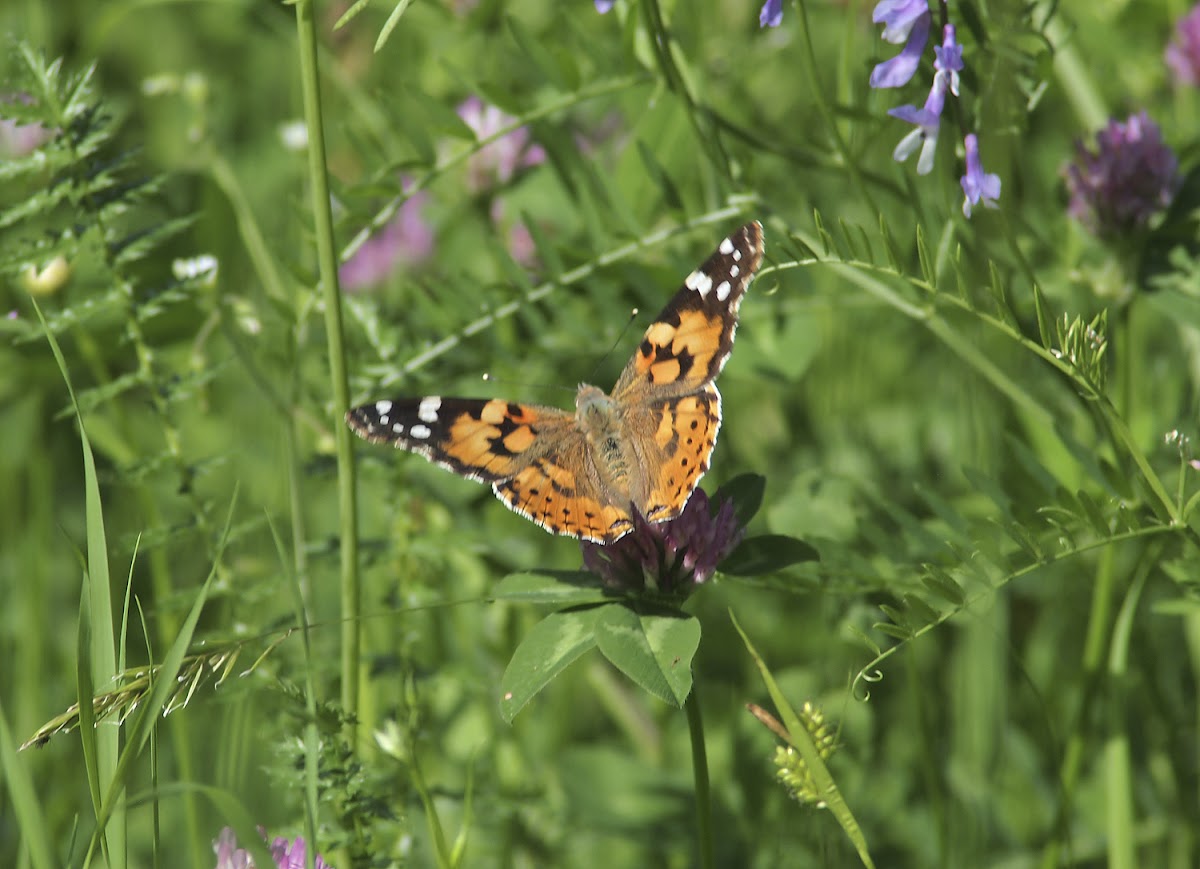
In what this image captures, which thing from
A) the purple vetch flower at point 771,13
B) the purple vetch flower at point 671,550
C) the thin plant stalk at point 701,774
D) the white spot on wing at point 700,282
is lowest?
the thin plant stalk at point 701,774

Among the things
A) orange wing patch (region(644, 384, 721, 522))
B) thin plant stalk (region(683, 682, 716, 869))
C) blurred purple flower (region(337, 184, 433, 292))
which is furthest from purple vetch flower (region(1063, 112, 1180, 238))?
blurred purple flower (region(337, 184, 433, 292))

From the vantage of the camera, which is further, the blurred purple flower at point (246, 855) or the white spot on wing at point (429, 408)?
the white spot on wing at point (429, 408)

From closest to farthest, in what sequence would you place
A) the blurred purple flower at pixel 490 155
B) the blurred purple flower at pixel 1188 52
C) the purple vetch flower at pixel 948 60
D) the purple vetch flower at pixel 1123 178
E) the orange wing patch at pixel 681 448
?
the purple vetch flower at pixel 948 60 < the orange wing patch at pixel 681 448 < the purple vetch flower at pixel 1123 178 < the blurred purple flower at pixel 1188 52 < the blurred purple flower at pixel 490 155

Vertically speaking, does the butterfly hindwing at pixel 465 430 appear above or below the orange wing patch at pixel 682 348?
below

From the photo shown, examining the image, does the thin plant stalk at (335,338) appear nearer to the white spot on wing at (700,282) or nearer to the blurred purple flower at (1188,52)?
the white spot on wing at (700,282)

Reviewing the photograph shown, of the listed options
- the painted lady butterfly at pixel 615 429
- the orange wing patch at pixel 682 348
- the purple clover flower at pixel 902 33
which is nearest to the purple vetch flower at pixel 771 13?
the purple clover flower at pixel 902 33

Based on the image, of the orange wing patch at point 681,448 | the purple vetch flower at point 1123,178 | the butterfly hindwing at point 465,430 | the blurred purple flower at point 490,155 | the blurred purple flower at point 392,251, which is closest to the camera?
the orange wing patch at point 681,448

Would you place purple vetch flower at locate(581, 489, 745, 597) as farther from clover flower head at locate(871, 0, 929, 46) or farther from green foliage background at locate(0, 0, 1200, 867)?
clover flower head at locate(871, 0, 929, 46)

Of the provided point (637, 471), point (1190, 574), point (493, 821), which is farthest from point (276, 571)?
point (1190, 574)

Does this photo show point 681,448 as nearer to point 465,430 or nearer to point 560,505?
point 560,505
